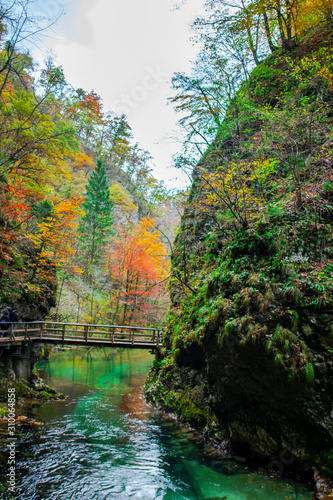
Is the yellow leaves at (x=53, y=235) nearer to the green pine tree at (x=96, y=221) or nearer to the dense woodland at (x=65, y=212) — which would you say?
the dense woodland at (x=65, y=212)

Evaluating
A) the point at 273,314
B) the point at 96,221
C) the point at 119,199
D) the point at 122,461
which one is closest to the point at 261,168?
the point at 273,314

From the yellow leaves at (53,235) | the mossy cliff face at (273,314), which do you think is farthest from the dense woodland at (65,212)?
the mossy cliff face at (273,314)

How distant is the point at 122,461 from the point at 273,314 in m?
4.83

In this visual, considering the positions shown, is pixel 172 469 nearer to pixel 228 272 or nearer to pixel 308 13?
pixel 228 272

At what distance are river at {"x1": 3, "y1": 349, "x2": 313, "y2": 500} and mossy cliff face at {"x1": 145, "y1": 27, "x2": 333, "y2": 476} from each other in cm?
73

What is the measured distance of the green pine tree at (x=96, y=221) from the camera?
82.5ft

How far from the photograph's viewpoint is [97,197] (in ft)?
89.2

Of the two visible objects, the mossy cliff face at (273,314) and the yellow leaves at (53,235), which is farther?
the yellow leaves at (53,235)

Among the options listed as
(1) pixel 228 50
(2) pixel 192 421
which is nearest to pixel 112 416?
(2) pixel 192 421

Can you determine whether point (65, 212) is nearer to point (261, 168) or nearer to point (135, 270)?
point (135, 270)

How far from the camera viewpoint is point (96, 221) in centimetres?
2580

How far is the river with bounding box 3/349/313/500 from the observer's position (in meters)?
4.88

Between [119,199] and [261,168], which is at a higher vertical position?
[119,199]

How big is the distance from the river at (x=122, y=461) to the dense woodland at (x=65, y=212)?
4.53m
